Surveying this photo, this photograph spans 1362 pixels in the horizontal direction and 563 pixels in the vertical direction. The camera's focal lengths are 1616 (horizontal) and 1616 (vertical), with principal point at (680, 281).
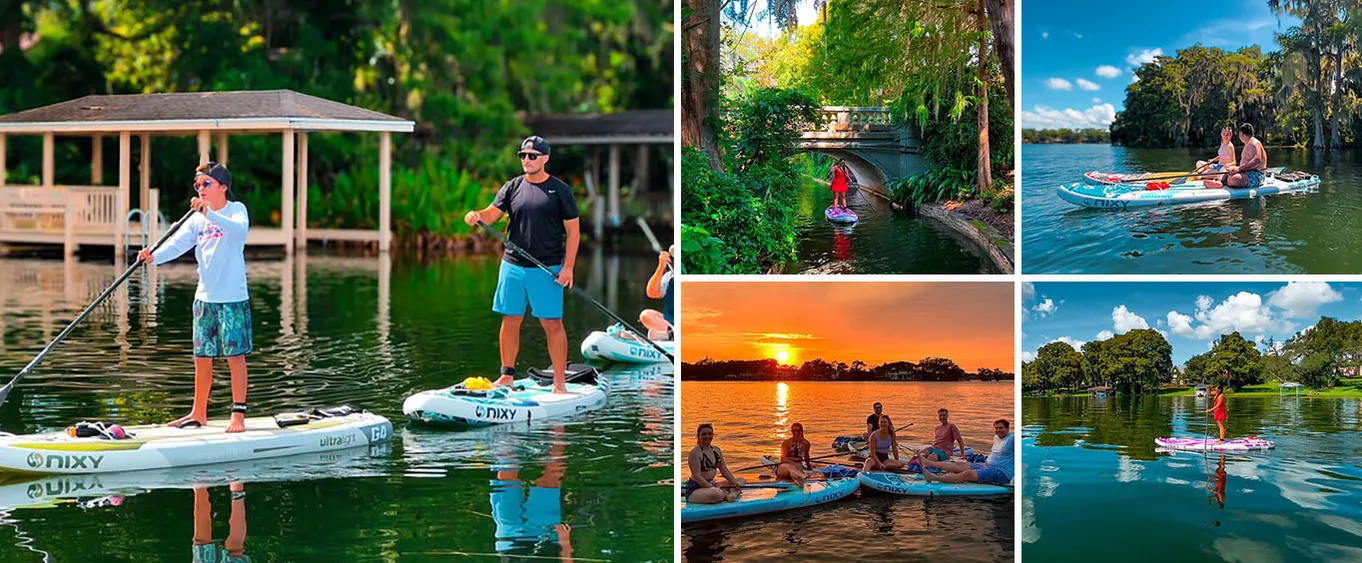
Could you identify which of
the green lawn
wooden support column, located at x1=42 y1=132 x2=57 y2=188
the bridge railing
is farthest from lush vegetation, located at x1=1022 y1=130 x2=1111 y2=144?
wooden support column, located at x1=42 y1=132 x2=57 y2=188

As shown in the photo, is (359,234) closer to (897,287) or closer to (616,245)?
(616,245)

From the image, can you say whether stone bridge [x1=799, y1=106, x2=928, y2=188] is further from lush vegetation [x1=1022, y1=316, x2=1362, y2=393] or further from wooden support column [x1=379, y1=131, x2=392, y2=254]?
wooden support column [x1=379, y1=131, x2=392, y2=254]

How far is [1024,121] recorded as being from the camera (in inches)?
253

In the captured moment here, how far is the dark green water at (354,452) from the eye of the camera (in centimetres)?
677

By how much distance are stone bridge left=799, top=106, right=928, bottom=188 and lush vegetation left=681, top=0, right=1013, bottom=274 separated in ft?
0.18

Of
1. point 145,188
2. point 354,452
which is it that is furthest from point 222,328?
point 145,188

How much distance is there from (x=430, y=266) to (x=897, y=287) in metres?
17.9

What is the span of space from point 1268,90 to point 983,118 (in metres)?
1.27

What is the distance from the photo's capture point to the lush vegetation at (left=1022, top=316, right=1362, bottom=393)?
253 inches

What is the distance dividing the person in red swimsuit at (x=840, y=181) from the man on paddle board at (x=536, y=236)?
2.74 metres

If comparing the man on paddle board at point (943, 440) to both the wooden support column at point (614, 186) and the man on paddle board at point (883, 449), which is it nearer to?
the man on paddle board at point (883, 449)

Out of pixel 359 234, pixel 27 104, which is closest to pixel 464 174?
pixel 359 234

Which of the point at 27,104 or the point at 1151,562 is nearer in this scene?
the point at 1151,562

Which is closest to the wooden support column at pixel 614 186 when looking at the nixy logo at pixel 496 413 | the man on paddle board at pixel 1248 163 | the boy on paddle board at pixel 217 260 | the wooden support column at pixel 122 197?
the wooden support column at pixel 122 197
